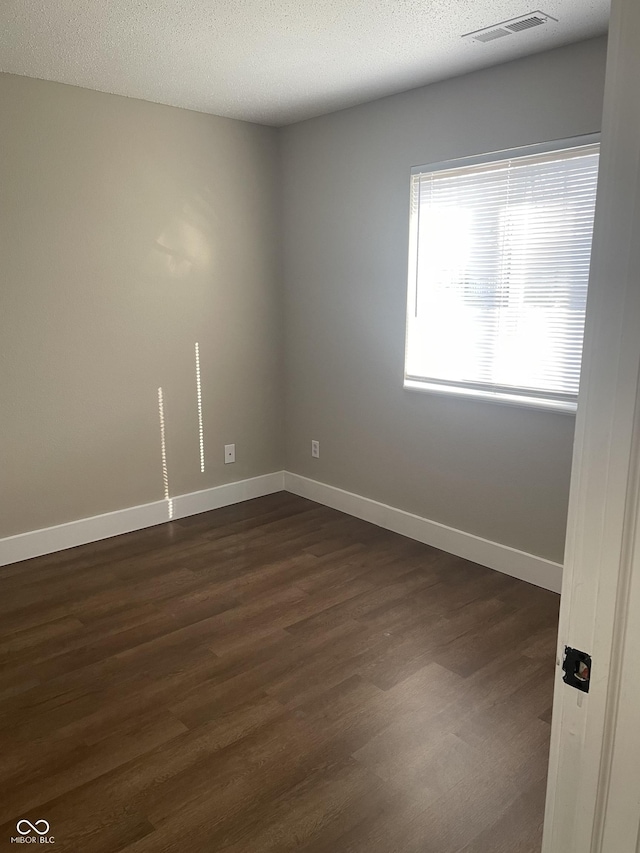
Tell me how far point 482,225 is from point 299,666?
7.44 ft

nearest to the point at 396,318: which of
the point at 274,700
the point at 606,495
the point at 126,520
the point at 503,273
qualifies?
the point at 503,273

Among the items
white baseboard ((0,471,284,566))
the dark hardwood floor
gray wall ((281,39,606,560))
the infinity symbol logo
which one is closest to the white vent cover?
gray wall ((281,39,606,560))

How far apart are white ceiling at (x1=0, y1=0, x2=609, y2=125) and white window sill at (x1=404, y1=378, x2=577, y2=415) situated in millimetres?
1558

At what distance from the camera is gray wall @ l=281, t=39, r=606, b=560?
10.0 ft

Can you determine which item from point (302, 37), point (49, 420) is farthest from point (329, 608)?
point (302, 37)

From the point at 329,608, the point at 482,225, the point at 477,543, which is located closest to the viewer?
the point at 329,608

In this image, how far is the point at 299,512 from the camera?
4.32 metres

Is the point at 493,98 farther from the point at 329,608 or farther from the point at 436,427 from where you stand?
the point at 329,608

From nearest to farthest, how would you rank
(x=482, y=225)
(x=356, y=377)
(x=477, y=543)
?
(x=482, y=225), (x=477, y=543), (x=356, y=377)

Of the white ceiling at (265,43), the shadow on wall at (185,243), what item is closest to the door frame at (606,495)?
the white ceiling at (265,43)

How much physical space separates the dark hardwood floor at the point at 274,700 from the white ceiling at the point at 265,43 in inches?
97.5

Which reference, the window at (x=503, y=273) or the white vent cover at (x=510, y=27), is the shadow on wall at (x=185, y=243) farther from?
the white vent cover at (x=510, y=27)

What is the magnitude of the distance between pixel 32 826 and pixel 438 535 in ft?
8.08

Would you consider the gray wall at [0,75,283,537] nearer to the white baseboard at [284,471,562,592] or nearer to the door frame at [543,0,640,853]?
the white baseboard at [284,471,562,592]
